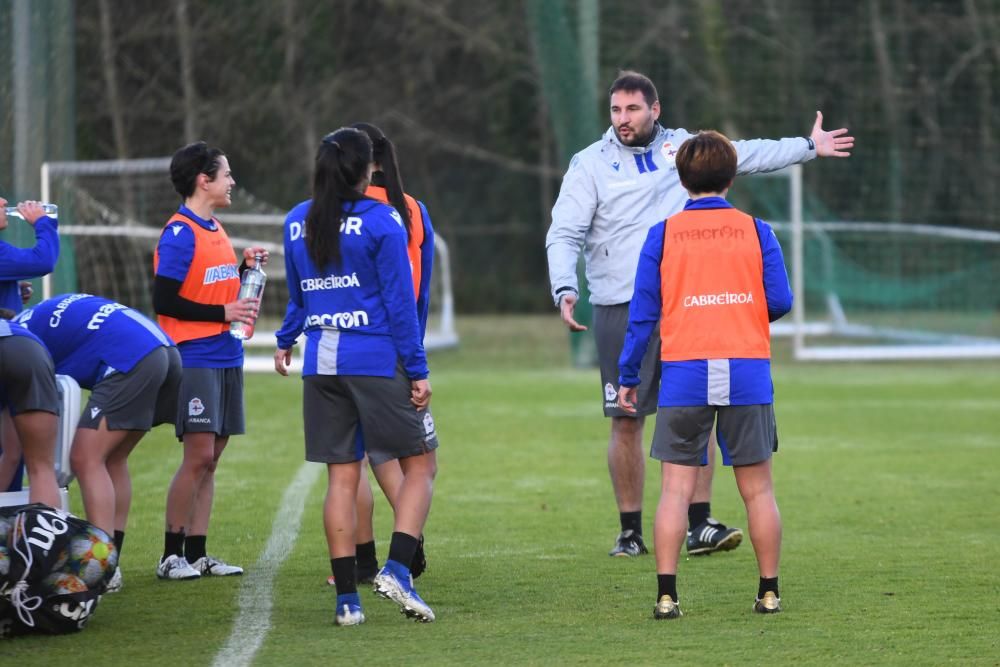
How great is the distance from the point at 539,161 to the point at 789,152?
26.0 m

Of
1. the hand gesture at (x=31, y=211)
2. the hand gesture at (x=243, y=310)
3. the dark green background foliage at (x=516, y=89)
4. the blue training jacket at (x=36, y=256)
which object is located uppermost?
the dark green background foliage at (x=516, y=89)

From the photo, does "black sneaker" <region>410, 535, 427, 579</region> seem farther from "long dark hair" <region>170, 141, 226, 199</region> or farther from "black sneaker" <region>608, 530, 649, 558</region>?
"long dark hair" <region>170, 141, 226, 199</region>

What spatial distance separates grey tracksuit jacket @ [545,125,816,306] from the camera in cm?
696

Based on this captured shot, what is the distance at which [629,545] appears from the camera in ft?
22.5

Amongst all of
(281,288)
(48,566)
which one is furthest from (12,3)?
(48,566)

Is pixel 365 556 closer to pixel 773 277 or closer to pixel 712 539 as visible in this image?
pixel 712 539

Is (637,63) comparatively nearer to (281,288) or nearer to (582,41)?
(582,41)

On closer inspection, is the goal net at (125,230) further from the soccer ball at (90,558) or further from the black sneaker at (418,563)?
the soccer ball at (90,558)

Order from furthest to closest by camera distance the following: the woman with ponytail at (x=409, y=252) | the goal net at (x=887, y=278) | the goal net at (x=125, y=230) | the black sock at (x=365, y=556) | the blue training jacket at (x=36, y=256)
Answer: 1. the goal net at (x=887, y=278)
2. the goal net at (x=125, y=230)
3. the black sock at (x=365, y=556)
4. the blue training jacket at (x=36, y=256)
5. the woman with ponytail at (x=409, y=252)

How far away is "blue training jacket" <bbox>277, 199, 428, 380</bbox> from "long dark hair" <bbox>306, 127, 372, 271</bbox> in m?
0.03

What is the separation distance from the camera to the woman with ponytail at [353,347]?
523cm

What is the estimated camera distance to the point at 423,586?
618cm

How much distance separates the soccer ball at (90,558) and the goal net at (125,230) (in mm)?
7682

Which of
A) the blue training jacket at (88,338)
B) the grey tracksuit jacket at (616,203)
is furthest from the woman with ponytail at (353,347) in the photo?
the grey tracksuit jacket at (616,203)
